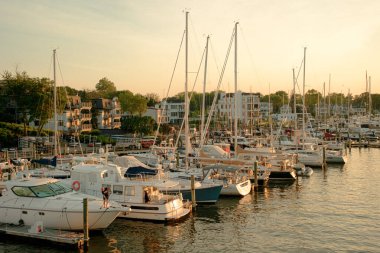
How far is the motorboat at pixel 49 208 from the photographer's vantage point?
28.6 metres

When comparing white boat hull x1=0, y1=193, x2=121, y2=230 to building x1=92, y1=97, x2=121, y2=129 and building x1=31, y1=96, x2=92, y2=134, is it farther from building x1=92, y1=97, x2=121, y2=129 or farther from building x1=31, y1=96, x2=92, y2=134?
building x1=92, y1=97, x2=121, y2=129

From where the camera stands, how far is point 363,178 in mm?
56531

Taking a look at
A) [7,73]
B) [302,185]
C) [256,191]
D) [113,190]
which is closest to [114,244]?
[113,190]

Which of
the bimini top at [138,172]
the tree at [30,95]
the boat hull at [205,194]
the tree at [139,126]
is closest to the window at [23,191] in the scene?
the bimini top at [138,172]

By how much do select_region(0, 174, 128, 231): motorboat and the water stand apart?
1.54m

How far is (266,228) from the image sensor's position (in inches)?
1284

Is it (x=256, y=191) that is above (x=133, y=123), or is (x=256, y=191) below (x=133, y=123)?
below

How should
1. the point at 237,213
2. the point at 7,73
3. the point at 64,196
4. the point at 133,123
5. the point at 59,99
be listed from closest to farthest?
the point at 64,196, the point at 237,213, the point at 59,99, the point at 7,73, the point at 133,123

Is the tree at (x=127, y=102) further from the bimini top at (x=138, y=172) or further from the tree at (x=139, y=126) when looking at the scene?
the bimini top at (x=138, y=172)

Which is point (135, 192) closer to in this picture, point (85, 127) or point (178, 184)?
point (178, 184)

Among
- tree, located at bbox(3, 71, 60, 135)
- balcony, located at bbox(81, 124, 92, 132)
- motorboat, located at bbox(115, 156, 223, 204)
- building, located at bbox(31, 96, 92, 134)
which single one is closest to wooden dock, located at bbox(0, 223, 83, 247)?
motorboat, located at bbox(115, 156, 223, 204)

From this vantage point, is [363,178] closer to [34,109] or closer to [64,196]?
[64,196]

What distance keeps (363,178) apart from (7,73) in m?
67.4

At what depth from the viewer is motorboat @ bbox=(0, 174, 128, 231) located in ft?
93.9
